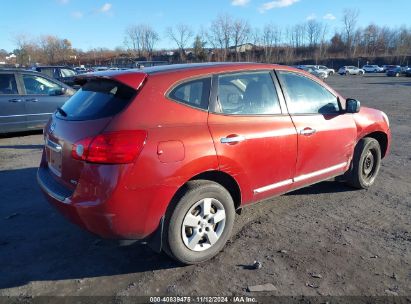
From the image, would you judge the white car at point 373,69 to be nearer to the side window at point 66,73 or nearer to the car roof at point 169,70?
the side window at point 66,73

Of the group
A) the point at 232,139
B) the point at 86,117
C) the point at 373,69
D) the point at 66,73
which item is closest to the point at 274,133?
the point at 232,139

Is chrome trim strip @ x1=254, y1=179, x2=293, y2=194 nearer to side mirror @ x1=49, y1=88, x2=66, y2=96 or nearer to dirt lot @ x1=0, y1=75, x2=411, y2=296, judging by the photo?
dirt lot @ x1=0, y1=75, x2=411, y2=296

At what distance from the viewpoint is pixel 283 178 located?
13.3 feet

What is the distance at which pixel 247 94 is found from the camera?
3.80 metres

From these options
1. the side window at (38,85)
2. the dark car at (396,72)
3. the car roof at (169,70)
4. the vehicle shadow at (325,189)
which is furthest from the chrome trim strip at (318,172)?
the dark car at (396,72)

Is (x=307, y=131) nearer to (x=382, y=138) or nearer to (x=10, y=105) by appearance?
(x=382, y=138)

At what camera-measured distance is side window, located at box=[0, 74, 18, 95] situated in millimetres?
8695

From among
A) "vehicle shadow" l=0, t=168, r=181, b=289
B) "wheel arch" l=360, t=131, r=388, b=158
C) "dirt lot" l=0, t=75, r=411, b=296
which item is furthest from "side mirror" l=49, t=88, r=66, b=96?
"wheel arch" l=360, t=131, r=388, b=158

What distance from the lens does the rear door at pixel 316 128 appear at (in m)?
4.15

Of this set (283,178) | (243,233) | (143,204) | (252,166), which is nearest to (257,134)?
(252,166)

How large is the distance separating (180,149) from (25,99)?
7290mm

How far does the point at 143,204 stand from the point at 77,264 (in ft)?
3.37

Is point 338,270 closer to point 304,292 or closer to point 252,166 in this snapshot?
point 304,292

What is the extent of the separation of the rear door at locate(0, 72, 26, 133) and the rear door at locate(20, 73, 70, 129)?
0.16m
